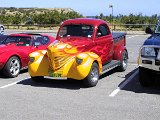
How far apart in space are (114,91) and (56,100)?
163cm

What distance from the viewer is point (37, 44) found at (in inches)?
463

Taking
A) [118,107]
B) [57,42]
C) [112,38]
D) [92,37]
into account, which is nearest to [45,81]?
[57,42]

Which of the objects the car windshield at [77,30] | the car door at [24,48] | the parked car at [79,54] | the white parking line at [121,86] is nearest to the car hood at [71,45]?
the parked car at [79,54]

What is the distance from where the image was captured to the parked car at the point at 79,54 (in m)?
8.91

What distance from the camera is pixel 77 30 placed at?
10234 millimetres

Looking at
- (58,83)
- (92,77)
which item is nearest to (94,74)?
(92,77)

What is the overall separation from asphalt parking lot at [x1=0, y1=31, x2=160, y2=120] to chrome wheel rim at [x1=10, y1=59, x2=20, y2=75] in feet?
0.90

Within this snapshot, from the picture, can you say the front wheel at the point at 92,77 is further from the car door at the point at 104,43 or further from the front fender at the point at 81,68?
the car door at the point at 104,43

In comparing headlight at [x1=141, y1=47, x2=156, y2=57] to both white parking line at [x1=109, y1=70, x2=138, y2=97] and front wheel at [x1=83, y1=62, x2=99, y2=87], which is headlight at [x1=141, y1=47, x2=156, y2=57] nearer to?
white parking line at [x1=109, y1=70, x2=138, y2=97]

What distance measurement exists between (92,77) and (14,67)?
270 centimetres

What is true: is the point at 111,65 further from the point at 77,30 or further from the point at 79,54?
the point at 79,54

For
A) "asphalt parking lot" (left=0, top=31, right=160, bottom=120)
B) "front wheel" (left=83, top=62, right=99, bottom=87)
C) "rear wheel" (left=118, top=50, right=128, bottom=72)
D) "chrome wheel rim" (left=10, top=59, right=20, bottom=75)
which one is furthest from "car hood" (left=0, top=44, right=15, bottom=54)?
"rear wheel" (left=118, top=50, right=128, bottom=72)

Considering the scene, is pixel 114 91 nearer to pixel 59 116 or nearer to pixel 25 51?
pixel 59 116

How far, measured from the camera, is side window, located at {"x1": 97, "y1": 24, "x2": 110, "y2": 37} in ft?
33.8
